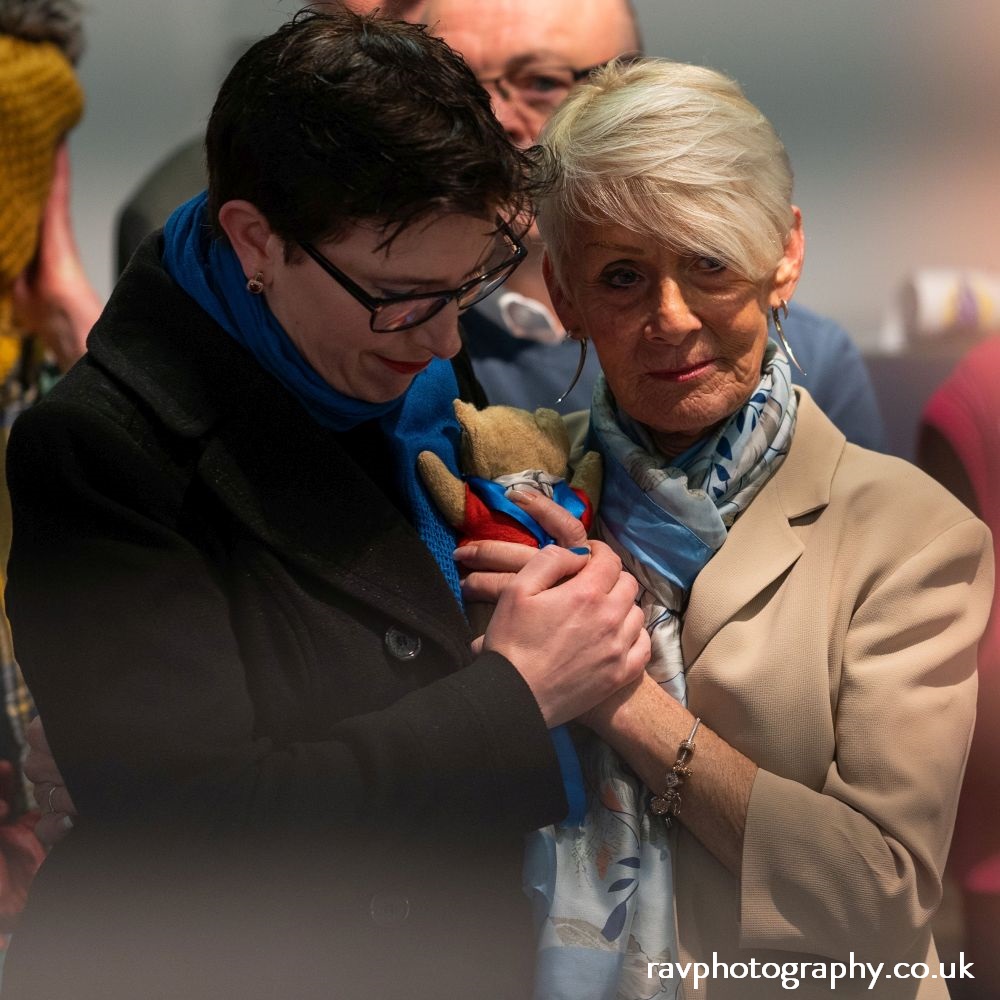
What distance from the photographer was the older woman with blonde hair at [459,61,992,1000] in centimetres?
140

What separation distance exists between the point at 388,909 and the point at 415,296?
2.05 ft

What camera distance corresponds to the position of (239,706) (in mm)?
1282

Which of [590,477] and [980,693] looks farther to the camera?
[590,477]

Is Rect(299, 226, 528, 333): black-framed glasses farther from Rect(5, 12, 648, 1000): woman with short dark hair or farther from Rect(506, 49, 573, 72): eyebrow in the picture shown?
Rect(506, 49, 573, 72): eyebrow

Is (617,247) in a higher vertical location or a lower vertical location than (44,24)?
lower

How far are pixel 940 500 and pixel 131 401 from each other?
34.9 inches

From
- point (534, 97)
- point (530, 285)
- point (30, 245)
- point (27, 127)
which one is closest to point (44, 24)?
point (27, 127)

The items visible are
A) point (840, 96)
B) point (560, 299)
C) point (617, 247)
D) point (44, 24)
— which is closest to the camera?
point (840, 96)

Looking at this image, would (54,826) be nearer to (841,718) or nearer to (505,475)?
(505,475)

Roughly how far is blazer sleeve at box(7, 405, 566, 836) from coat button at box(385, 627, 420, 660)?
0.07 metres

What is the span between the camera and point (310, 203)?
4.11ft

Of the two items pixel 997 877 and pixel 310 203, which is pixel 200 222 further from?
pixel 997 877

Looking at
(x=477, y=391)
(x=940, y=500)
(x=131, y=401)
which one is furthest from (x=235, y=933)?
(x=940, y=500)

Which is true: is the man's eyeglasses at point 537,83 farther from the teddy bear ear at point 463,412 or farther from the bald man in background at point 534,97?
the teddy bear ear at point 463,412
